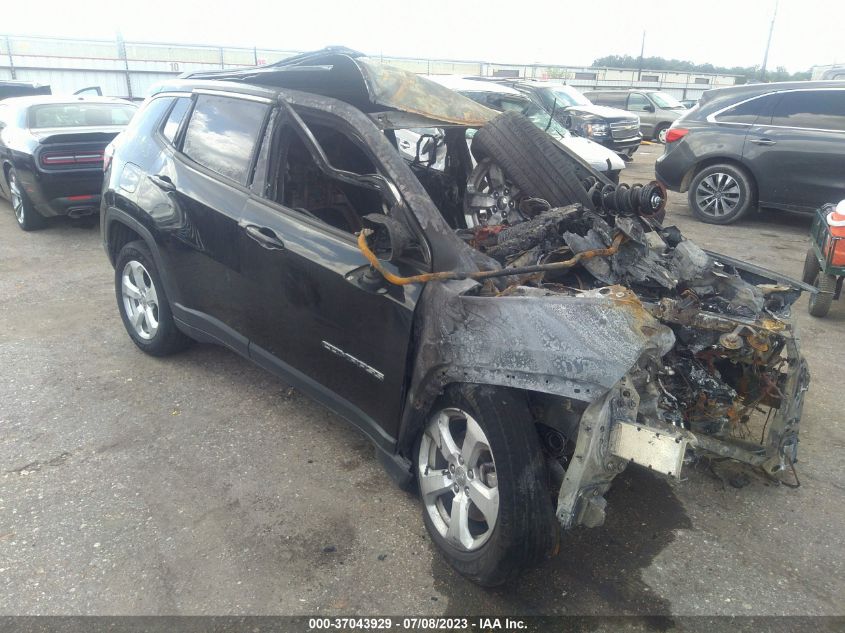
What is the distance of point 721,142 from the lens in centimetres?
861

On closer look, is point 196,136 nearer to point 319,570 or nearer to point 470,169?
point 470,169

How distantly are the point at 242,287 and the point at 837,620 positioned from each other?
9.82 feet

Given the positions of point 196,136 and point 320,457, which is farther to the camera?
point 196,136

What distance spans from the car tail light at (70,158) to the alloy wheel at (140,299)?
12.4ft

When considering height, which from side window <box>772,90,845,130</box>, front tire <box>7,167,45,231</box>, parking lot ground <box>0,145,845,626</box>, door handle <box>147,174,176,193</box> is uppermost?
side window <box>772,90,845,130</box>

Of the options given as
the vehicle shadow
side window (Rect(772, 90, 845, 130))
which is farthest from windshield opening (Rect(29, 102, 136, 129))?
side window (Rect(772, 90, 845, 130))

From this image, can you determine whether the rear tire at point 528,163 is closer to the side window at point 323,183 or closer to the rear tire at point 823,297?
the side window at point 323,183

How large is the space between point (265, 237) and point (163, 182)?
3.52 ft

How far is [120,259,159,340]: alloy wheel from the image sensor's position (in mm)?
4258

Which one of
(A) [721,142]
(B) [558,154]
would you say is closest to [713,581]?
(B) [558,154]

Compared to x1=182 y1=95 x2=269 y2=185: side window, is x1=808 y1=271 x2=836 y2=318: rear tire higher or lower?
lower

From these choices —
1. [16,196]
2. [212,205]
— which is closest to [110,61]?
[16,196]

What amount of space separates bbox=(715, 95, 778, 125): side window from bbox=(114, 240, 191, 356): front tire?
25.3 feet

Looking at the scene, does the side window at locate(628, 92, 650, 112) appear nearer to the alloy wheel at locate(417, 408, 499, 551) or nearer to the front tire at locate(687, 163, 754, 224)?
the front tire at locate(687, 163, 754, 224)
